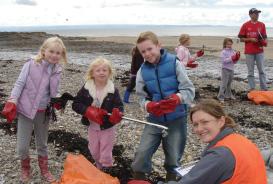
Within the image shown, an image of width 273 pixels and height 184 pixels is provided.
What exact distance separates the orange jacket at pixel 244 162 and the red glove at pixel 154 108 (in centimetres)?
178

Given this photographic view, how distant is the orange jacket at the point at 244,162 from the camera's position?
3.00 meters

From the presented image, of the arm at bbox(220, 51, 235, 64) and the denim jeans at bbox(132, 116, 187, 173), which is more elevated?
the arm at bbox(220, 51, 235, 64)

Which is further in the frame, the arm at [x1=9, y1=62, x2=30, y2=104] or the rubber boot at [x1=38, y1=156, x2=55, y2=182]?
the rubber boot at [x1=38, y1=156, x2=55, y2=182]

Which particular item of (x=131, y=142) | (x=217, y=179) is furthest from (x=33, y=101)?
(x=217, y=179)

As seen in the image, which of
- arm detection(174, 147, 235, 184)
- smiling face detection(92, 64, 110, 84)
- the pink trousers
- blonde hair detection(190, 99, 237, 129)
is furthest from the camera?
the pink trousers

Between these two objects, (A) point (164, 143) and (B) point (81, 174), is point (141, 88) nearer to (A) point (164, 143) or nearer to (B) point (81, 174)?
(A) point (164, 143)

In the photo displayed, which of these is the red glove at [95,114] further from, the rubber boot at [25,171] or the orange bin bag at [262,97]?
the orange bin bag at [262,97]

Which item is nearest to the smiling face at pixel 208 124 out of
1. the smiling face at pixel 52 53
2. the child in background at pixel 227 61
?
the smiling face at pixel 52 53

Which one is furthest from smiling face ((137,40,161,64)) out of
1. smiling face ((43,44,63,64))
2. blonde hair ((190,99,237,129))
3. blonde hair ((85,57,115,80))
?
blonde hair ((190,99,237,129))

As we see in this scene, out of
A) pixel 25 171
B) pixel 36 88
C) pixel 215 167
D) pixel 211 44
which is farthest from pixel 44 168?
pixel 211 44

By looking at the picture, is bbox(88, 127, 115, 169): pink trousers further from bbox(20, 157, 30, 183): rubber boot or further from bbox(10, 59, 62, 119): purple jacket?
bbox(20, 157, 30, 183): rubber boot

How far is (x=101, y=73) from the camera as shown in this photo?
5.33m

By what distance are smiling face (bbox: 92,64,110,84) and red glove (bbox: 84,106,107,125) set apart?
1.27 ft

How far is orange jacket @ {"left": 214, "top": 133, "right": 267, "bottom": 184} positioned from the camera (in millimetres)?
3004
